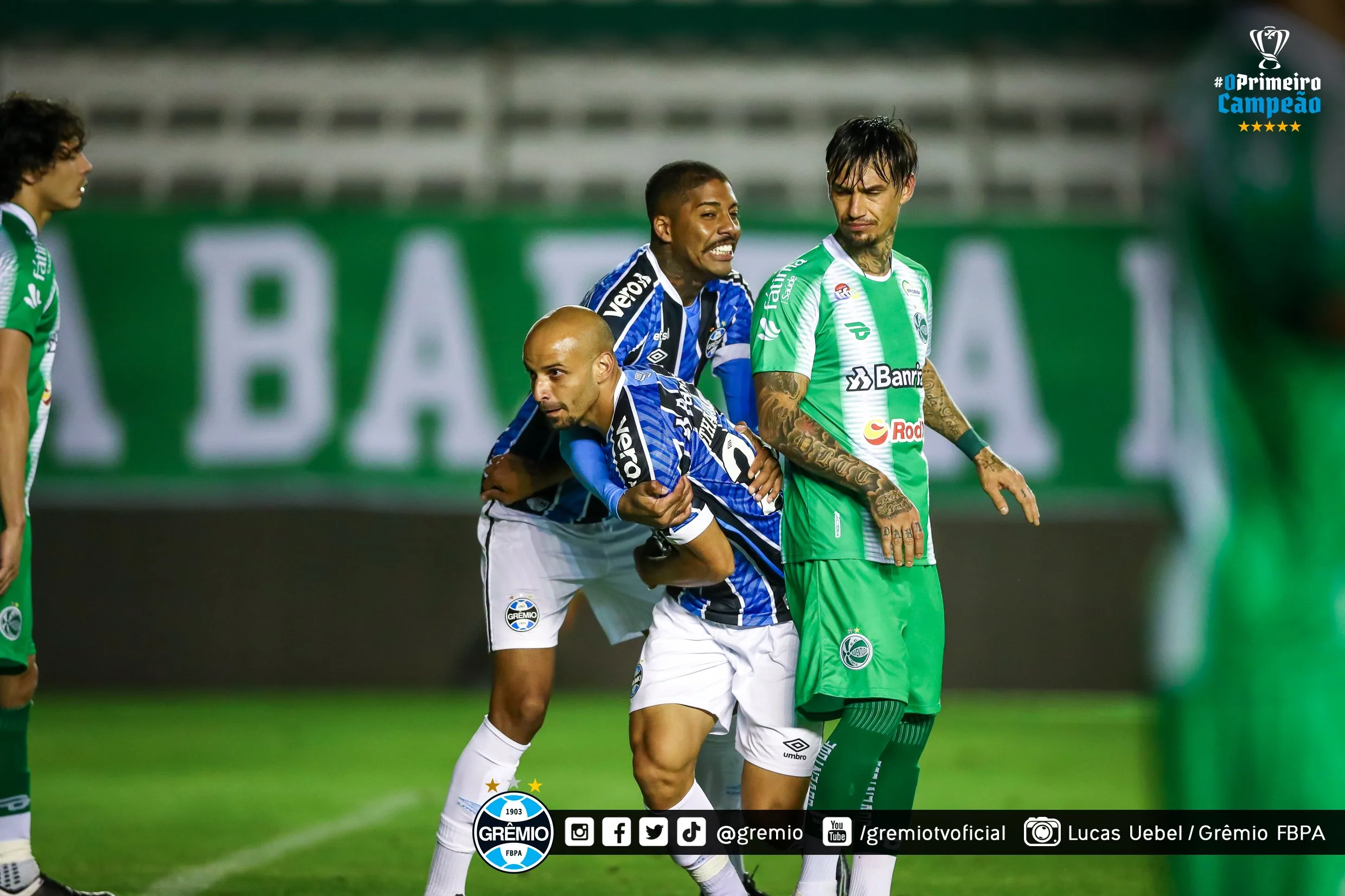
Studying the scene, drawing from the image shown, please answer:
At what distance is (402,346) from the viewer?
29.0 feet

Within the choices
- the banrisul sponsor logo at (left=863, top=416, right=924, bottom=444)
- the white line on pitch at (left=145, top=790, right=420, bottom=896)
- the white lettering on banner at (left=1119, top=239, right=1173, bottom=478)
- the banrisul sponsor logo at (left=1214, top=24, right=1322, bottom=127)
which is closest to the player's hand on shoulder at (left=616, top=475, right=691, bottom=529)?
the banrisul sponsor logo at (left=863, top=416, right=924, bottom=444)

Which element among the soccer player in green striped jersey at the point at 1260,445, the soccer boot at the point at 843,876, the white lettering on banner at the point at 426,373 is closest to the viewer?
the soccer player in green striped jersey at the point at 1260,445

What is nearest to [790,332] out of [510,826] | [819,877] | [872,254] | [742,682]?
[872,254]

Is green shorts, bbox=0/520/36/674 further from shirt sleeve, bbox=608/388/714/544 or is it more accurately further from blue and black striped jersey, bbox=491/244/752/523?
shirt sleeve, bbox=608/388/714/544

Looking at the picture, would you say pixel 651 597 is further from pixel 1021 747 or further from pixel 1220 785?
pixel 1021 747

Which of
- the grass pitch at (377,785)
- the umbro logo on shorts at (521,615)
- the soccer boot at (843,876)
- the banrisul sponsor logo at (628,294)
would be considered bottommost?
the grass pitch at (377,785)

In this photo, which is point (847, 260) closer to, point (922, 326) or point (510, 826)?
point (922, 326)

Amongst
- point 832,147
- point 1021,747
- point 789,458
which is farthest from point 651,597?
point 1021,747

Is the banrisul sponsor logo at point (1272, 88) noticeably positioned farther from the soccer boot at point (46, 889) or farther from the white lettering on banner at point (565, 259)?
the white lettering on banner at point (565, 259)

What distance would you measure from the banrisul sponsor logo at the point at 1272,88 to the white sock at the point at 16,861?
3.58 meters

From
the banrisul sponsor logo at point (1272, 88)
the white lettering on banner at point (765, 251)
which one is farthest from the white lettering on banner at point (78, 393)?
the banrisul sponsor logo at point (1272, 88)

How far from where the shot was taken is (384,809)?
564cm

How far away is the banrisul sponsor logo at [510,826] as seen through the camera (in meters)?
3.61

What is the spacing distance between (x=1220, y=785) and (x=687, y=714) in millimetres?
2540
